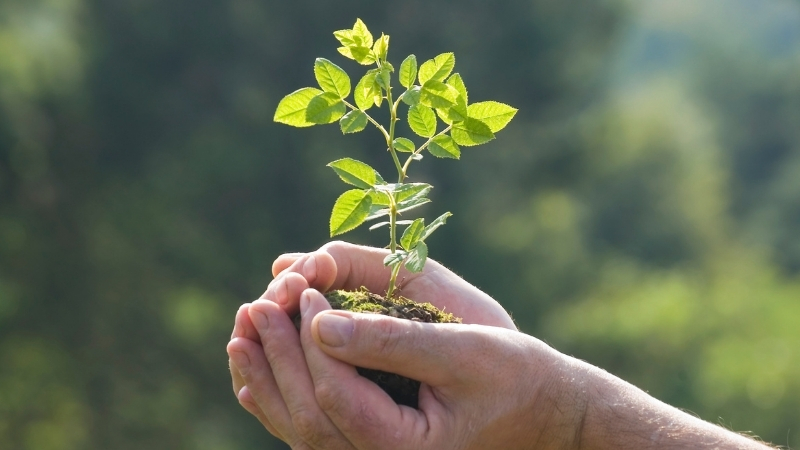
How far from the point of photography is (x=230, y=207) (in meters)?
11.4

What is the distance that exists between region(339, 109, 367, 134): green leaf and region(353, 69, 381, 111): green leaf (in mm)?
23

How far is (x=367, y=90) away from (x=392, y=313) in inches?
19.5

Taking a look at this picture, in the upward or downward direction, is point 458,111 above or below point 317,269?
above

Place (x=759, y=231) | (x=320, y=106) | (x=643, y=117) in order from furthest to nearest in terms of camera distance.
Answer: (x=759, y=231) → (x=643, y=117) → (x=320, y=106)

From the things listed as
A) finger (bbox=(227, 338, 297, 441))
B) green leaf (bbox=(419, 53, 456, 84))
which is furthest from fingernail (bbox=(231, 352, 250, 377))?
green leaf (bbox=(419, 53, 456, 84))

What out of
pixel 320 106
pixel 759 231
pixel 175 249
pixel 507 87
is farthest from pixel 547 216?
pixel 759 231

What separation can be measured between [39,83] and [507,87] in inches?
267

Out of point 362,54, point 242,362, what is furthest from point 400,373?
point 362,54

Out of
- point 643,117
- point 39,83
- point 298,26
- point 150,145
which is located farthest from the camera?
point 643,117

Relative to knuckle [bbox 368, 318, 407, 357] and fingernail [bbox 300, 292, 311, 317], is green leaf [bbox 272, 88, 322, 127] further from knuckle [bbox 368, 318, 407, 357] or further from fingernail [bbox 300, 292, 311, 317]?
knuckle [bbox 368, 318, 407, 357]

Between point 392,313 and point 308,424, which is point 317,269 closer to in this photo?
point 392,313

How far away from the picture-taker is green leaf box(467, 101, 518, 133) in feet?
6.01

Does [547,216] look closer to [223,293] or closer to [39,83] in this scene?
[223,293]

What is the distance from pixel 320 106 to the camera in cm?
179
